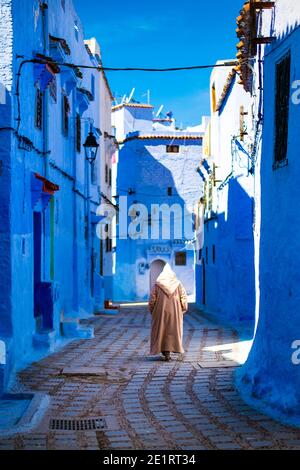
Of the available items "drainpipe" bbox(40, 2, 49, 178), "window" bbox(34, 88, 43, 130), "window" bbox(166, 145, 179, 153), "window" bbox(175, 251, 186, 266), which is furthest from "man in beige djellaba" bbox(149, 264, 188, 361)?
"window" bbox(166, 145, 179, 153)

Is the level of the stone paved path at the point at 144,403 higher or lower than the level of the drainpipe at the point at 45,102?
lower

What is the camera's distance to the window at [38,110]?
12742 millimetres

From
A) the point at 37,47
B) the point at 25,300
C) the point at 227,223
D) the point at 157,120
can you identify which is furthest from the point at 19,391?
the point at 157,120

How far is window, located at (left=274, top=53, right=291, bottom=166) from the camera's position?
7.96 meters

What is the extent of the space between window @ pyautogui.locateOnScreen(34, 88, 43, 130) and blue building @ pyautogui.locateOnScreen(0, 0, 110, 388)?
0.02 m

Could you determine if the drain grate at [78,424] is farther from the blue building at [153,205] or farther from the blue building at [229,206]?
the blue building at [153,205]

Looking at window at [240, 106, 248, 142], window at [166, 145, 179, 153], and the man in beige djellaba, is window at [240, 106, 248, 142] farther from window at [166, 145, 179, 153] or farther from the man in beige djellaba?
window at [166, 145, 179, 153]

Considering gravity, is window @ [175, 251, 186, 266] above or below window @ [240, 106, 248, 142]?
below

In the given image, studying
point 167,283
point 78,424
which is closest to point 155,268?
point 167,283

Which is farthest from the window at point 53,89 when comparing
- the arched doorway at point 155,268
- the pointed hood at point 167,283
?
the arched doorway at point 155,268

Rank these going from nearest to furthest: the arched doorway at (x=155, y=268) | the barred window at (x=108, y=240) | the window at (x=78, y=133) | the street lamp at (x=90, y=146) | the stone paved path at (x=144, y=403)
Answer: the stone paved path at (x=144, y=403)
the street lamp at (x=90, y=146)
the window at (x=78, y=133)
the barred window at (x=108, y=240)
the arched doorway at (x=155, y=268)

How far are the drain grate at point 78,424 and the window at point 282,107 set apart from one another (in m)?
3.57

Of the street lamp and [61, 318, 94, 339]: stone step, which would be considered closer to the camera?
[61, 318, 94, 339]: stone step
